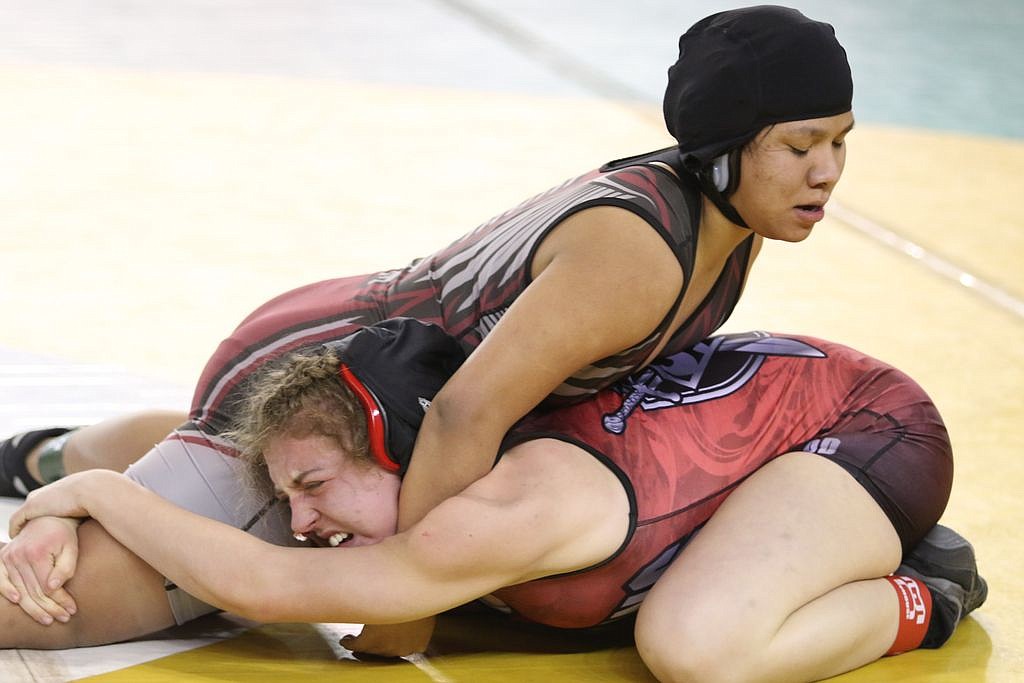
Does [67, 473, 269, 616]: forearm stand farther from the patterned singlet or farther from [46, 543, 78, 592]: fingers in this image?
the patterned singlet

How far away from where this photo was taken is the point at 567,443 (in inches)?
92.1

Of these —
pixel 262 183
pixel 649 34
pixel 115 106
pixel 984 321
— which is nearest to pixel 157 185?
pixel 262 183

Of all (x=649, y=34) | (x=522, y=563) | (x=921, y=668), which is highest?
(x=649, y=34)

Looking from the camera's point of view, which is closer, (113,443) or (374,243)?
(113,443)

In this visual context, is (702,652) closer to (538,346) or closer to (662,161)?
(538,346)

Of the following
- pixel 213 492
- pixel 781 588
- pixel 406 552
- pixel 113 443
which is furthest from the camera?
pixel 113 443

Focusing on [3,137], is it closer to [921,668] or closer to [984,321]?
[984,321]

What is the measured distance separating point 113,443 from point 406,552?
971mm

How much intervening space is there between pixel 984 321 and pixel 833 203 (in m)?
1.49

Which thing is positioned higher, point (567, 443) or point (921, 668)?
point (567, 443)

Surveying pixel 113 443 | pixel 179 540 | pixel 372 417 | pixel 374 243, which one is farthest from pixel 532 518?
pixel 374 243

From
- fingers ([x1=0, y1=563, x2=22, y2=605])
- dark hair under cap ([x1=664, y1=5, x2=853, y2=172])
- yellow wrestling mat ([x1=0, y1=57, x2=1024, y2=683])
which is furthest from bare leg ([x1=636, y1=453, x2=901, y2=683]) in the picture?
fingers ([x1=0, y1=563, x2=22, y2=605])

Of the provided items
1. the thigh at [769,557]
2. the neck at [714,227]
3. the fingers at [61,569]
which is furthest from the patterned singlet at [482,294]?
the fingers at [61,569]

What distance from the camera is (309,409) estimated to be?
2.23 meters
